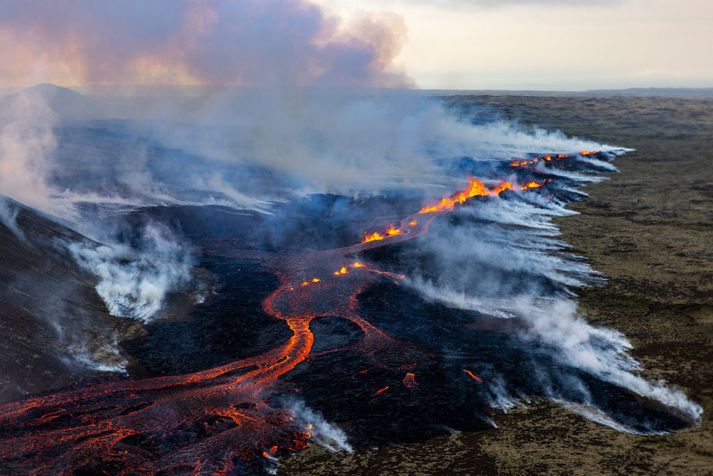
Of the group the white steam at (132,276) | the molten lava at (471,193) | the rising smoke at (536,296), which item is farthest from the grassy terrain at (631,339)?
the white steam at (132,276)

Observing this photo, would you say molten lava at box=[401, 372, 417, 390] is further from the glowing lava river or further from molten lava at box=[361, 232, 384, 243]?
molten lava at box=[361, 232, 384, 243]

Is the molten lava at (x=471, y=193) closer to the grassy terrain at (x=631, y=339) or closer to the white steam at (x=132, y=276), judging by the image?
the grassy terrain at (x=631, y=339)

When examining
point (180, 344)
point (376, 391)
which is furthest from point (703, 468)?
point (180, 344)

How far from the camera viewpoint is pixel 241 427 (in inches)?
675

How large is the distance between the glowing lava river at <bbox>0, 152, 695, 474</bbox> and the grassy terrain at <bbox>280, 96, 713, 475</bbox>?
37.2 inches

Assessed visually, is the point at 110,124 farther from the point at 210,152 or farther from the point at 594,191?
the point at 594,191

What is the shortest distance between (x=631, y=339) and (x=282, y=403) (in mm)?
A: 14446

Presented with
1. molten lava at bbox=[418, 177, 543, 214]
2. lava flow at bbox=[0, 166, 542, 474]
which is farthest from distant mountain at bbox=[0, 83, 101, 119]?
lava flow at bbox=[0, 166, 542, 474]

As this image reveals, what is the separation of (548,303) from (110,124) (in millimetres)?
126026

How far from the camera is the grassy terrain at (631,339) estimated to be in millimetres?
15000

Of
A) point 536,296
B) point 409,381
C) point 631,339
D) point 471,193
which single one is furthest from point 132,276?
point 471,193

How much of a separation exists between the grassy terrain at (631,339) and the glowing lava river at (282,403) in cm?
94

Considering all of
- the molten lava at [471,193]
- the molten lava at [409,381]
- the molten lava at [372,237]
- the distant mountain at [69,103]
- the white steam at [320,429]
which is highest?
the distant mountain at [69,103]

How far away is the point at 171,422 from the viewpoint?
17359 mm
